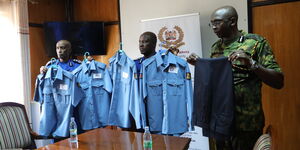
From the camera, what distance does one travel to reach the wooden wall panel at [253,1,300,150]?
9.66 ft

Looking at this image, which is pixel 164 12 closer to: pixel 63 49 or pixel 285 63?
pixel 63 49

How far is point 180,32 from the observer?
3.39m

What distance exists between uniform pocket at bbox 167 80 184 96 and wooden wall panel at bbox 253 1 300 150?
1371 mm

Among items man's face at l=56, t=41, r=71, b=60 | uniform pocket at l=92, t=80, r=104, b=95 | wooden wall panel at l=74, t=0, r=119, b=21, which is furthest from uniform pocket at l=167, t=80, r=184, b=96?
wooden wall panel at l=74, t=0, r=119, b=21

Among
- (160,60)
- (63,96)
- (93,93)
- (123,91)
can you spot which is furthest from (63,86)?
(160,60)

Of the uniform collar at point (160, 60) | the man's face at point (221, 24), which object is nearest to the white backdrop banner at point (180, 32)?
the uniform collar at point (160, 60)

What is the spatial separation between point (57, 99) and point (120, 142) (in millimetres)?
1163

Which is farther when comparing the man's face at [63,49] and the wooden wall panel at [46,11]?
the wooden wall panel at [46,11]

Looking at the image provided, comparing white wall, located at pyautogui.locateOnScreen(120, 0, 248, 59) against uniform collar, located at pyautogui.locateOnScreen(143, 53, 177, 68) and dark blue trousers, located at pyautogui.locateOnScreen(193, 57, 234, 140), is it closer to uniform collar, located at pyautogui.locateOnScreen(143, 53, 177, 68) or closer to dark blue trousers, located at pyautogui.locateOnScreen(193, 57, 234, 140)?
uniform collar, located at pyautogui.locateOnScreen(143, 53, 177, 68)

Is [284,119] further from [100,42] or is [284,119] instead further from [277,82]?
[100,42]

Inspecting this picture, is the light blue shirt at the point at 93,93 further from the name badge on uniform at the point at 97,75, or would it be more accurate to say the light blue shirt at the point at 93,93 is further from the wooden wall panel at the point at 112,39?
the wooden wall panel at the point at 112,39

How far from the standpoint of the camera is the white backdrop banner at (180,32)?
3.30m

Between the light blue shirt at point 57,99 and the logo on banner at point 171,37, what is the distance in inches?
56.1

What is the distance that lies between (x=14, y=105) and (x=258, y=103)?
2728mm
